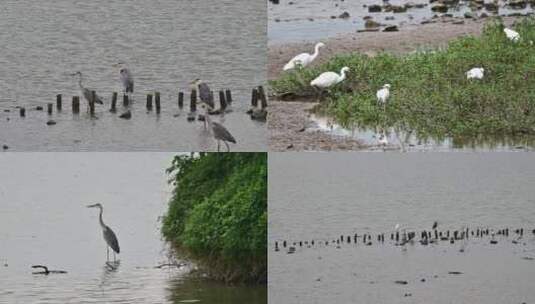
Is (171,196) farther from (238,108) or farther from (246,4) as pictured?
(246,4)

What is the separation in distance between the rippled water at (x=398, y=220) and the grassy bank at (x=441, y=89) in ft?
0.66

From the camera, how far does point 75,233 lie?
7.11m

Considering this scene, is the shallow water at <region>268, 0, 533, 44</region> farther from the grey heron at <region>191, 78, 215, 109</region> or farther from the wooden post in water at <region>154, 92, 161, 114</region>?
the wooden post in water at <region>154, 92, 161, 114</region>

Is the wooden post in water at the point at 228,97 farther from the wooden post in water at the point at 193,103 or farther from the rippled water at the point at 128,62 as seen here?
the wooden post in water at the point at 193,103

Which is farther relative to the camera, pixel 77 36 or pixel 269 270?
pixel 77 36

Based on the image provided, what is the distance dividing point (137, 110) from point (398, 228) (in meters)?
1.66

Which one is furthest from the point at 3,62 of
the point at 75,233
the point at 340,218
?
the point at 340,218

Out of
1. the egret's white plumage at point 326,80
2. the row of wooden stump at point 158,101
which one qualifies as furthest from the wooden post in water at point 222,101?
the egret's white plumage at point 326,80

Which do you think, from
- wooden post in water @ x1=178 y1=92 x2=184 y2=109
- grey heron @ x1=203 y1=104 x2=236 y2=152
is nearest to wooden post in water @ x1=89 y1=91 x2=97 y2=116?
wooden post in water @ x1=178 y1=92 x2=184 y2=109

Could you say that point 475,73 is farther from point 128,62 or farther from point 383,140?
point 128,62

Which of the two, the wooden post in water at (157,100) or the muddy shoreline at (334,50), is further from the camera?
the wooden post in water at (157,100)

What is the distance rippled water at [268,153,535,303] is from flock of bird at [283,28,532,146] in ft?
1.02

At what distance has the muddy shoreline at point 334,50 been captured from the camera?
6.72 metres

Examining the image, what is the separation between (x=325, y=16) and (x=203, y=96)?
44.0 inches
